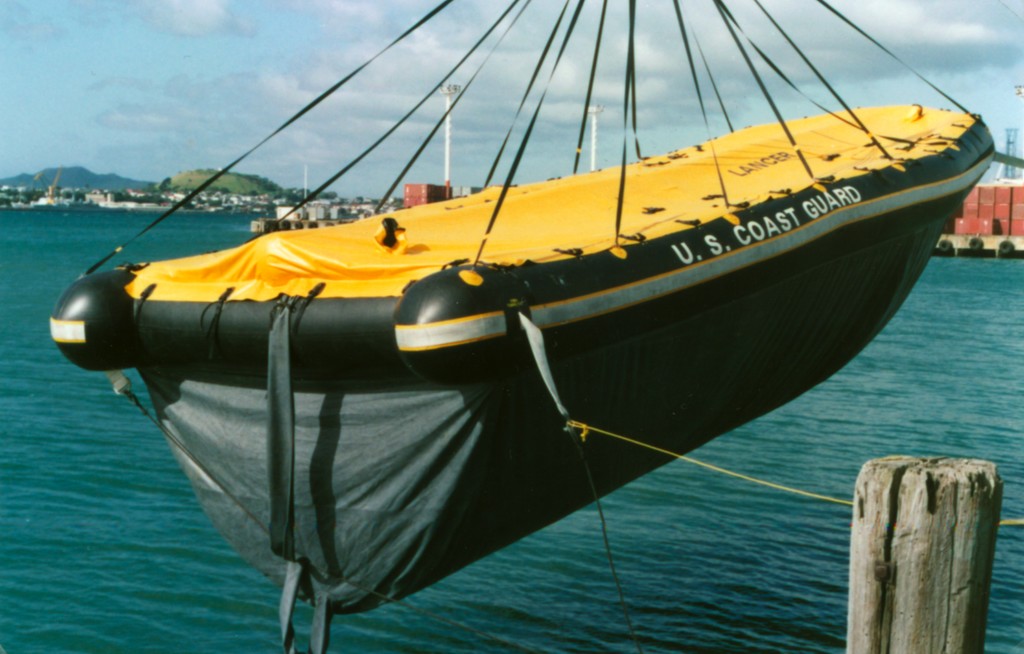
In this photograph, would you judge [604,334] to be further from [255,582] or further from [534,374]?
[255,582]

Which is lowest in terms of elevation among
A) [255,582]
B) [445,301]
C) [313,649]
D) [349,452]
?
[255,582]

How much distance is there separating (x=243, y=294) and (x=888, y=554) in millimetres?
3264

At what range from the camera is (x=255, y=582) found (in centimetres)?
1097

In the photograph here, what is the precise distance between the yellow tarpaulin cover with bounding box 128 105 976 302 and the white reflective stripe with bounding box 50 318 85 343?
0.33 meters

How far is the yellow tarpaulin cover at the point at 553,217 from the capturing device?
589 cm

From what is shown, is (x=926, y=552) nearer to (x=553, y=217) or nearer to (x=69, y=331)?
(x=553, y=217)

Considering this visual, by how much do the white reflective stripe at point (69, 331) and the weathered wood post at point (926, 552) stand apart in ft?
12.8

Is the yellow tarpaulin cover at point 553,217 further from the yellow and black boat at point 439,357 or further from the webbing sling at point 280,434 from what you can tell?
the webbing sling at point 280,434

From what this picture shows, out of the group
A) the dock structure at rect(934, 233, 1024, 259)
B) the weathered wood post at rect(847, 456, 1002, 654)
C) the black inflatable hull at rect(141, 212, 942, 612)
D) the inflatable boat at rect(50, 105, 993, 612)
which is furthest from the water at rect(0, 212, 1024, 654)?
the dock structure at rect(934, 233, 1024, 259)

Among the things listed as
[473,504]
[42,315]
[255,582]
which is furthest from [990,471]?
[42,315]

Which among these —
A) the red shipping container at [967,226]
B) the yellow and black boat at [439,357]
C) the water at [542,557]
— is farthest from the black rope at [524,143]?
the red shipping container at [967,226]

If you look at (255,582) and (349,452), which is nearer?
(349,452)

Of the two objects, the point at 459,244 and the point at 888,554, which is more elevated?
the point at 459,244

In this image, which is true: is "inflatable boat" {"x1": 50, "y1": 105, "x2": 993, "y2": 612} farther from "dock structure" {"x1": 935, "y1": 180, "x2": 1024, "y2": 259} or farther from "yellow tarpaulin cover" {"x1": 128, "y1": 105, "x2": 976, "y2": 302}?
"dock structure" {"x1": 935, "y1": 180, "x2": 1024, "y2": 259}
